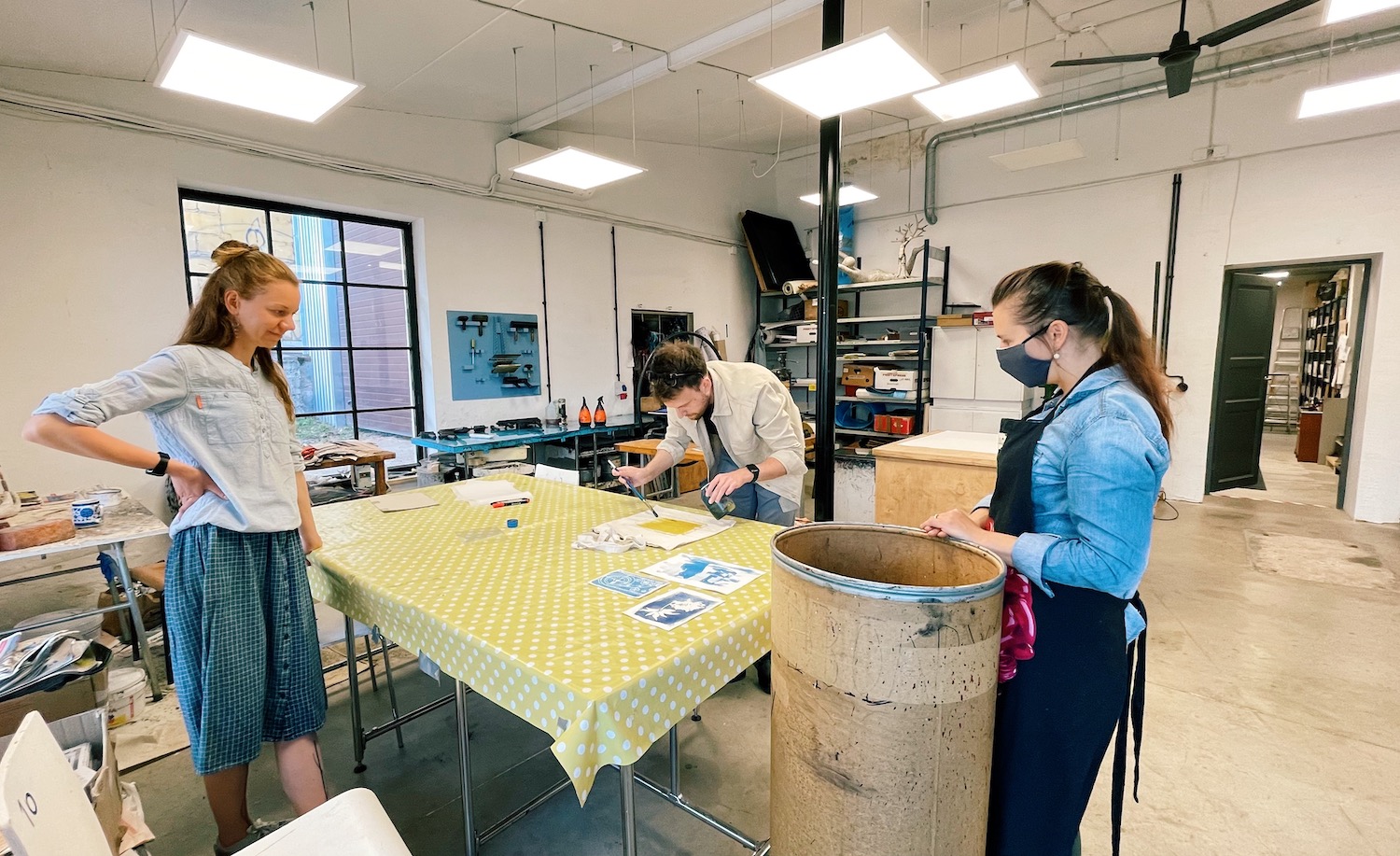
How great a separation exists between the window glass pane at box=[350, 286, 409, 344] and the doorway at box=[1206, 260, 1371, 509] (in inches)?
270

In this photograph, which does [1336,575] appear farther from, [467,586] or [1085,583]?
[467,586]

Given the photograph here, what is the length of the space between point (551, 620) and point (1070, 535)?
103cm

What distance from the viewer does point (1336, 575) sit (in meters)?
3.65

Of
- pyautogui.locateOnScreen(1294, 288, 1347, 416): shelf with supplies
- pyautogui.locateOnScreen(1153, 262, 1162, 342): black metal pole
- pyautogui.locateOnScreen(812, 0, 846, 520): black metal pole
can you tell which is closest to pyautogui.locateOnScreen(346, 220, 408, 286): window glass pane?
pyautogui.locateOnScreen(812, 0, 846, 520): black metal pole

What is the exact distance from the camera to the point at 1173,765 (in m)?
2.07

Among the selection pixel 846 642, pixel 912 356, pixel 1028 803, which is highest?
pixel 912 356

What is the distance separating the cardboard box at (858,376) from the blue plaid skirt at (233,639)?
5612mm

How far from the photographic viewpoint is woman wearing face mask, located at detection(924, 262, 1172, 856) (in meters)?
1.01

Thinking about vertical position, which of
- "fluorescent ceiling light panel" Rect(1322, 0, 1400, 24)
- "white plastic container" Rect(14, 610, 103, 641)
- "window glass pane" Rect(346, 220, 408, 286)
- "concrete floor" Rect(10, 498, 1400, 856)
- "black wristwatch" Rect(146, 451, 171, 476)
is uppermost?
"fluorescent ceiling light panel" Rect(1322, 0, 1400, 24)

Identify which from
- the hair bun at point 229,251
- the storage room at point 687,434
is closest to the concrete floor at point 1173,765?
the storage room at point 687,434

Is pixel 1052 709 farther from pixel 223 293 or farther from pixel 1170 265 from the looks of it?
pixel 1170 265

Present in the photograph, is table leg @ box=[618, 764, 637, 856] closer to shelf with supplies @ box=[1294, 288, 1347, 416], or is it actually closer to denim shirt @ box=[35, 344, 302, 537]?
denim shirt @ box=[35, 344, 302, 537]

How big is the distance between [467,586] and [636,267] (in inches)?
205

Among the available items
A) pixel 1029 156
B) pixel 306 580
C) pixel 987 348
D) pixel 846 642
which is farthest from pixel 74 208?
pixel 987 348
